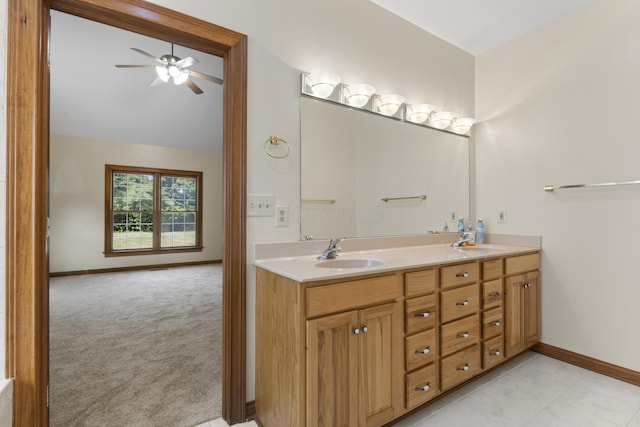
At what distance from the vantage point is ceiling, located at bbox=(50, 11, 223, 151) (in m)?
3.16

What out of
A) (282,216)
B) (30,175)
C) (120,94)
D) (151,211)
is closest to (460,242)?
(282,216)

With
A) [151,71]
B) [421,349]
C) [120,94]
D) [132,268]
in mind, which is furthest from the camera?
[132,268]

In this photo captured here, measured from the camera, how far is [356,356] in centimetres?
129

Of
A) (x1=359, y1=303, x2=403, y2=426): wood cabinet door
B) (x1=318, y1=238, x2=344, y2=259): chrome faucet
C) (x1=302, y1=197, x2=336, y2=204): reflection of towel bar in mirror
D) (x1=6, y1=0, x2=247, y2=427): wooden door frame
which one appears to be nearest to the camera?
(x1=6, y1=0, x2=247, y2=427): wooden door frame

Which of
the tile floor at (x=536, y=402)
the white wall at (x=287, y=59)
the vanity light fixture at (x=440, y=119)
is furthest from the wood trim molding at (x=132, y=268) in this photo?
the vanity light fixture at (x=440, y=119)

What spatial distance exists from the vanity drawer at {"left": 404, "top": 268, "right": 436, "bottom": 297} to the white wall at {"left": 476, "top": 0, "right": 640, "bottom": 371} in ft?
4.48

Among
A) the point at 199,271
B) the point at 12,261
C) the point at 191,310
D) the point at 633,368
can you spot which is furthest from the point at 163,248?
the point at 633,368

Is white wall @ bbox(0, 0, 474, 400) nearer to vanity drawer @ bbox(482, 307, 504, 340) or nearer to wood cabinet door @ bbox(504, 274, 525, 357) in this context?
vanity drawer @ bbox(482, 307, 504, 340)

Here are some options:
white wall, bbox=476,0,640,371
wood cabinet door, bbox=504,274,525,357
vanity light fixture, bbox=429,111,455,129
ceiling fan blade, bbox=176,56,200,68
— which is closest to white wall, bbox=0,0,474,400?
vanity light fixture, bbox=429,111,455,129

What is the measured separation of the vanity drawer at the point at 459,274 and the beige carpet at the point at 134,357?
1.44 m

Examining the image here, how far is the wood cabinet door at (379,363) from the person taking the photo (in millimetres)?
1320

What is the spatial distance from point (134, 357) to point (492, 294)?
256 cm

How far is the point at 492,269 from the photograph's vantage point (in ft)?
6.33

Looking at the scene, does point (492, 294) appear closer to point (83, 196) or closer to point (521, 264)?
point (521, 264)
